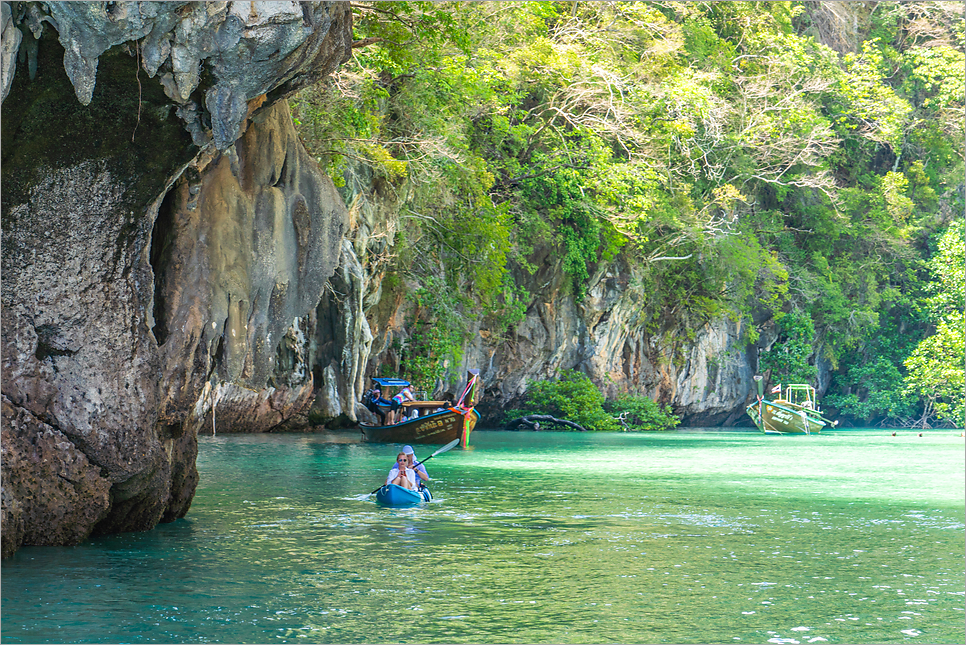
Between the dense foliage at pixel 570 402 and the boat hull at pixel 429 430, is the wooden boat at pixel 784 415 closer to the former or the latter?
the dense foliage at pixel 570 402

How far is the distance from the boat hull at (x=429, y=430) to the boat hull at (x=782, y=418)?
16839 mm

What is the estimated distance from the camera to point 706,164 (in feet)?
116

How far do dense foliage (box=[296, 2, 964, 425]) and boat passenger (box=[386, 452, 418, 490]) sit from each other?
5168 mm

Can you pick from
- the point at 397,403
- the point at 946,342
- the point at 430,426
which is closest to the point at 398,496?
the point at 430,426

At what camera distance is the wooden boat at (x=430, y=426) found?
2558cm

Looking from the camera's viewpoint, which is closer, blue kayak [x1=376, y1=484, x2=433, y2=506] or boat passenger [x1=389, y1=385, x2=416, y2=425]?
blue kayak [x1=376, y1=484, x2=433, y2=506]

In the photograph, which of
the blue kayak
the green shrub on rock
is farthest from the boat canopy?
the blue kayak

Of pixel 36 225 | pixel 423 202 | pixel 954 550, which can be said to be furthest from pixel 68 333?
pixel 423 202

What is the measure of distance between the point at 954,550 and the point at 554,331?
25073 mm

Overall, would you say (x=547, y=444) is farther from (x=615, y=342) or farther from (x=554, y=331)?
(x=615, y=342)

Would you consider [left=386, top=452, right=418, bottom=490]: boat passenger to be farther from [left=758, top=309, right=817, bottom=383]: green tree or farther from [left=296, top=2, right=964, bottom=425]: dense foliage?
[left=758, top=309, right=817, bottom=383]: green tree

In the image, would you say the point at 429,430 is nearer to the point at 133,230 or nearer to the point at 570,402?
the point at 570,402

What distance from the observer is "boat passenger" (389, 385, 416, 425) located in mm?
28578

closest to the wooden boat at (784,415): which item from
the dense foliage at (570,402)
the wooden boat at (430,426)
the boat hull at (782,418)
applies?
the boat hull at (782,418)
